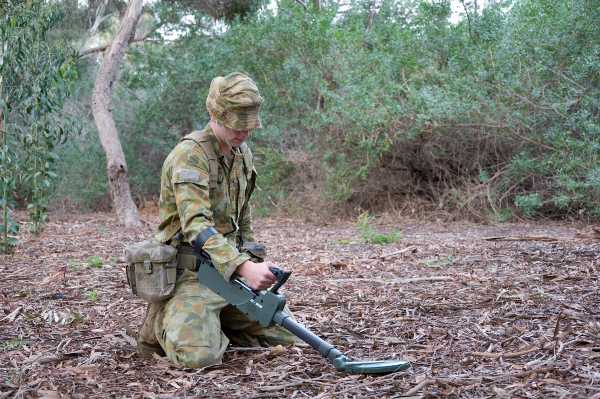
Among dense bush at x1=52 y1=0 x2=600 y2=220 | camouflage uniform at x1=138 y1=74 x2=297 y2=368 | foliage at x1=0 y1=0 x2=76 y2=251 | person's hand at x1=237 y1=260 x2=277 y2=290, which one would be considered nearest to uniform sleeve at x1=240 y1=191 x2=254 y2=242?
camouflage uniform at x1=138 y1=74 x2=297 y2=368

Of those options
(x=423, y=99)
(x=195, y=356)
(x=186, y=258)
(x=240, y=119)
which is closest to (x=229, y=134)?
(x=240, y=119)

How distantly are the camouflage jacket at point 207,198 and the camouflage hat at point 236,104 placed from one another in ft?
0.60

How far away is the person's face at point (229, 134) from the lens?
11.8 ft

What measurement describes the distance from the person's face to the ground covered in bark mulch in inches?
42.8

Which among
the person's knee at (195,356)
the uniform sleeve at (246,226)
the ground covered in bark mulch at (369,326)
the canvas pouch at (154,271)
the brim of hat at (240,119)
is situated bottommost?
the ground covered in bark mulch at (369,326)

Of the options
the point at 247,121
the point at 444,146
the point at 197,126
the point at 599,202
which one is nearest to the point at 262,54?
the point at 197,126

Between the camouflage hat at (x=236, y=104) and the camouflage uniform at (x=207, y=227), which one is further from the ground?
the camouflage hat at (x=236, y=104)

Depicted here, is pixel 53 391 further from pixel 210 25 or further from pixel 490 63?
pixel 210 25

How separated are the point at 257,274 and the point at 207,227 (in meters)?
0.36

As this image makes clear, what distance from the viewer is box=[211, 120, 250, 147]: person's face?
360 centimetres

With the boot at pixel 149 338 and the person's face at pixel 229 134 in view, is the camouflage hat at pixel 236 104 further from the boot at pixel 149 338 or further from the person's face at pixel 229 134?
the boot at pixel 149 338

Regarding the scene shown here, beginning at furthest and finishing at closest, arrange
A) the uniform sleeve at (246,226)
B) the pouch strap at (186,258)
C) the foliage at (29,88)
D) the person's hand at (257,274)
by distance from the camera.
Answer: the foliage at (29,88), the uniform sleeve at (246,226), the pouch strap at (186,258), the person's hand at (257,274)

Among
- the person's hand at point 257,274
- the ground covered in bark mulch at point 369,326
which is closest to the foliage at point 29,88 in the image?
the ground covered in bark mulch at point 369,326

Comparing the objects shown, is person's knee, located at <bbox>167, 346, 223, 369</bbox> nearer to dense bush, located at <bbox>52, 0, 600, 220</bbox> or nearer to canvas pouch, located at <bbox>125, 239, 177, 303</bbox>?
canvas pouch, located at <bbox>125, 239, 177, 303</bbox>
